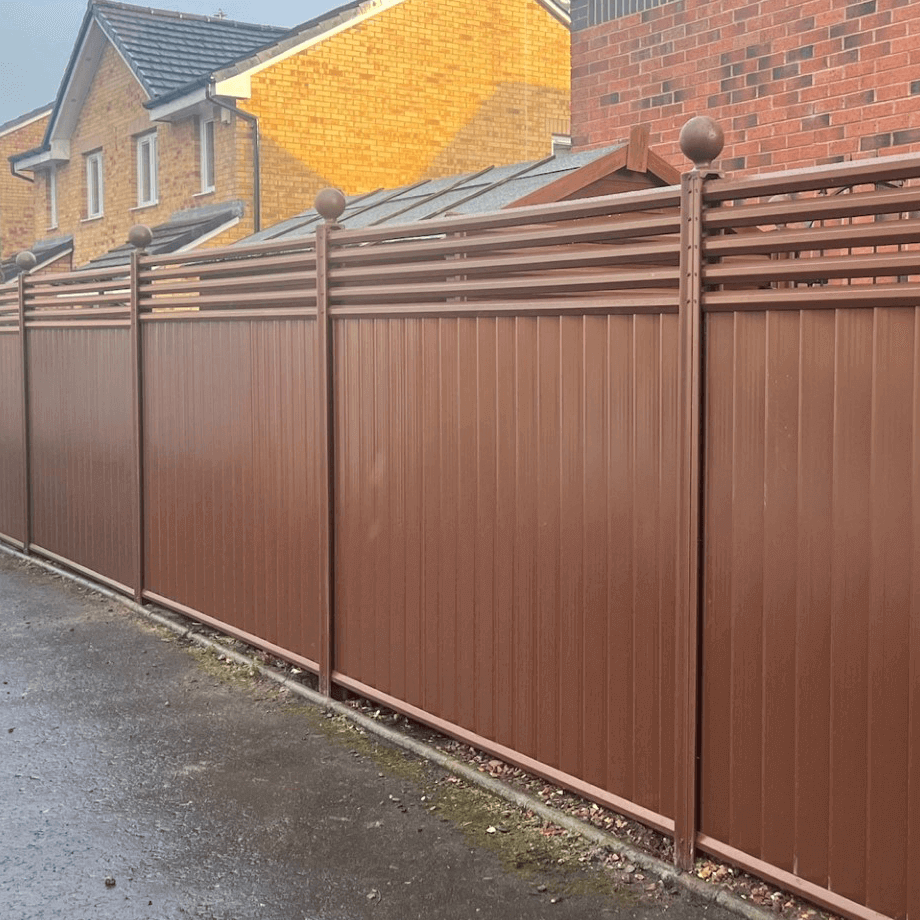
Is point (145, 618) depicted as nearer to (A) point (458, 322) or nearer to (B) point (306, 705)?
(B) point (306, 705)

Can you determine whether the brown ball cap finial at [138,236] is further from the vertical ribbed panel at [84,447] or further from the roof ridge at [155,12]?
the roof ridge at [155,12]

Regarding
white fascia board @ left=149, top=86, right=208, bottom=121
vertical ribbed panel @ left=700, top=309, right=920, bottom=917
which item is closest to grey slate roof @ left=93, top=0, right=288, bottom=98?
white fascia board @ left=149, top=86, right=208, bottom=121

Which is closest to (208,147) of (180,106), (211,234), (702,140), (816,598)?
(180,106)

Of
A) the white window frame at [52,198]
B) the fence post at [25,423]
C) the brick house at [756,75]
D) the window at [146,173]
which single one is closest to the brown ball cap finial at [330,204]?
the brick house at [756,75]

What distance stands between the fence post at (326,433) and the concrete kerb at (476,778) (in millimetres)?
288

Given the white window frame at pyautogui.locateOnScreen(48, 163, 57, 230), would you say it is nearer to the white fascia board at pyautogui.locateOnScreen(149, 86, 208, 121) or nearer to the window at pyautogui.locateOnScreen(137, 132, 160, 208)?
the window at pyautogui.locateOnScreen(137, 132, 160, 208)

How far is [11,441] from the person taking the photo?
446 inches

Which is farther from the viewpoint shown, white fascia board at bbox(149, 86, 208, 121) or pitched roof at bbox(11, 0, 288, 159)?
pitched roof at bbox(11, 0, 288, 159)

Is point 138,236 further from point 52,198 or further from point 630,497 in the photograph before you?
point 52,198

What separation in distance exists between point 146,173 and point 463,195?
16252 mm

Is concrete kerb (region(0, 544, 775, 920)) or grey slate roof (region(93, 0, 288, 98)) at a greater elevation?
grey slate roof (region(93, 0, 288, 98))

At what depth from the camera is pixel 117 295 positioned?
8781 mm

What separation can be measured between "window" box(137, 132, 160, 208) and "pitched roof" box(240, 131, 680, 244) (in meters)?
14.5

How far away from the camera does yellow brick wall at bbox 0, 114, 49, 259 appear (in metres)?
34.9
